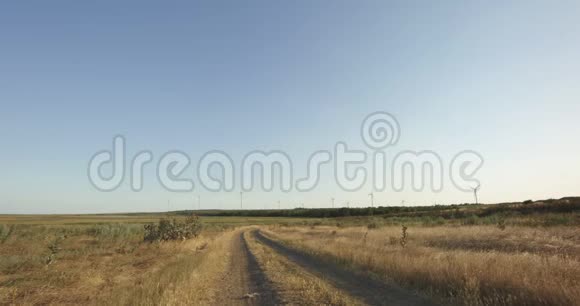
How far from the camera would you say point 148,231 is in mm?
41688

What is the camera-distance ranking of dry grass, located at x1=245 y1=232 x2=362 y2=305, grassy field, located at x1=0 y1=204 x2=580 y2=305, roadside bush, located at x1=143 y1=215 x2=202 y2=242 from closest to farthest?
grassy field, located at x1=0 y1=204 x2=580 y2=305 → dry grass, located at x1=245 y1=232 x2=362 y2=305 → roadside bush, located at x1=143 y1=215 x2=202 y2=242

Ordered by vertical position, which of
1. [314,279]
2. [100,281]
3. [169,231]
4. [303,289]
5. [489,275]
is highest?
[489,275]

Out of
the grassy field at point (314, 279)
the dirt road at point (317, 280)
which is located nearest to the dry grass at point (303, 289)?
the grassy field at point (314, 279)

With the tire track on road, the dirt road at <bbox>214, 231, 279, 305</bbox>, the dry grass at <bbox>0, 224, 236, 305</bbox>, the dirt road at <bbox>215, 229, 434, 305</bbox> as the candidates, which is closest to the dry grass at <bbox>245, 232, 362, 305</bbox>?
the dirt road at <bbox>215, 229, 434, 305</bbox>

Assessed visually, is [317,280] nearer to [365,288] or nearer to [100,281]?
[365,288]

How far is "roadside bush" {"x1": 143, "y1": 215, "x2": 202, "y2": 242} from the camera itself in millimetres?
40156

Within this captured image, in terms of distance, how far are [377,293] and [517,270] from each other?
4.62 metres

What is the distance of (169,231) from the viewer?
41.3 metres

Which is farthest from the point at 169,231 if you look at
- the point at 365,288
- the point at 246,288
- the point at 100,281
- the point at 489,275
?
the point at 489,275

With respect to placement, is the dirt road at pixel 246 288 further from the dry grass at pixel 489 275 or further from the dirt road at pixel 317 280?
the dry grass at pixel 489 275

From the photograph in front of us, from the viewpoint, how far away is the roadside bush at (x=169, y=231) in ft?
132

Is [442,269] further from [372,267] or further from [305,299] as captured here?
[305,299]

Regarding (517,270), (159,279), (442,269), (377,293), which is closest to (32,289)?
(159,279)

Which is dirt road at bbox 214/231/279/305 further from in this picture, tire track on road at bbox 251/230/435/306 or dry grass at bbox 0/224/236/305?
tire track on road at bbox 251/230/435/306
